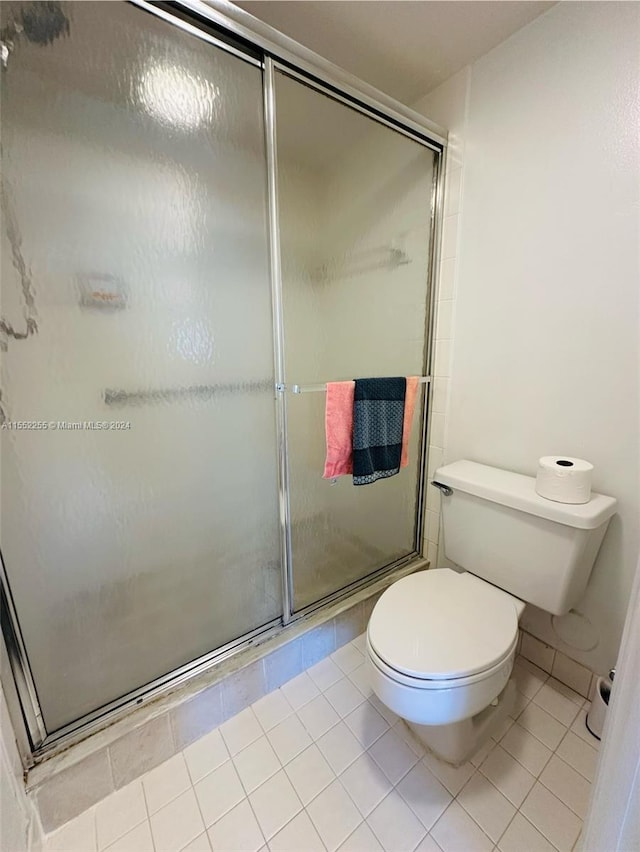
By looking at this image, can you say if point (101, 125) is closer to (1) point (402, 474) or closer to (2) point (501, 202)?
(2) point (501, 202)

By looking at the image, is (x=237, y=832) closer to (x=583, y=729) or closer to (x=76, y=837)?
(x=76, y=837)

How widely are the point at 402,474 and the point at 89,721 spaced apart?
4.41 ft

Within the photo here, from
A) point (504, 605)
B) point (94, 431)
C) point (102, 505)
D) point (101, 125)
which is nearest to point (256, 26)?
point (101, 125)

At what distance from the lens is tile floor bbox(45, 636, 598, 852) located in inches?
36.0

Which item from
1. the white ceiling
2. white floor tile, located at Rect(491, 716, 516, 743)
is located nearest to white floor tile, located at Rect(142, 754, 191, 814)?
white floor tile, located at Rect(491, 716, 516, 743)

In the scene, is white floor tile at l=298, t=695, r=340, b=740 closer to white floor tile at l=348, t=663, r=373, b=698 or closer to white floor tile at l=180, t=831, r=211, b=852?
white floor tile at l=348, t=663, r=373, b=698

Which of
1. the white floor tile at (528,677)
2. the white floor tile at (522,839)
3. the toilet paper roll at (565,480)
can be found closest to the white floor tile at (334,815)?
the white floor tile at (522,839)

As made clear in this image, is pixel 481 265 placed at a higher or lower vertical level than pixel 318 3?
lower

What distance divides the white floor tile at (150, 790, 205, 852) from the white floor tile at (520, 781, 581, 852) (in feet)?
2.80

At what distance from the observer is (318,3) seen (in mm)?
1069

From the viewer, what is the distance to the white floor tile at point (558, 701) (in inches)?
47.9

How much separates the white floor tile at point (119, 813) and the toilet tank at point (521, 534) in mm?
1186

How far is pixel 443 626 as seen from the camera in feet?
3.37

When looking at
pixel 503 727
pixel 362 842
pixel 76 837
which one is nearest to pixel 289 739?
pixel 362 842
